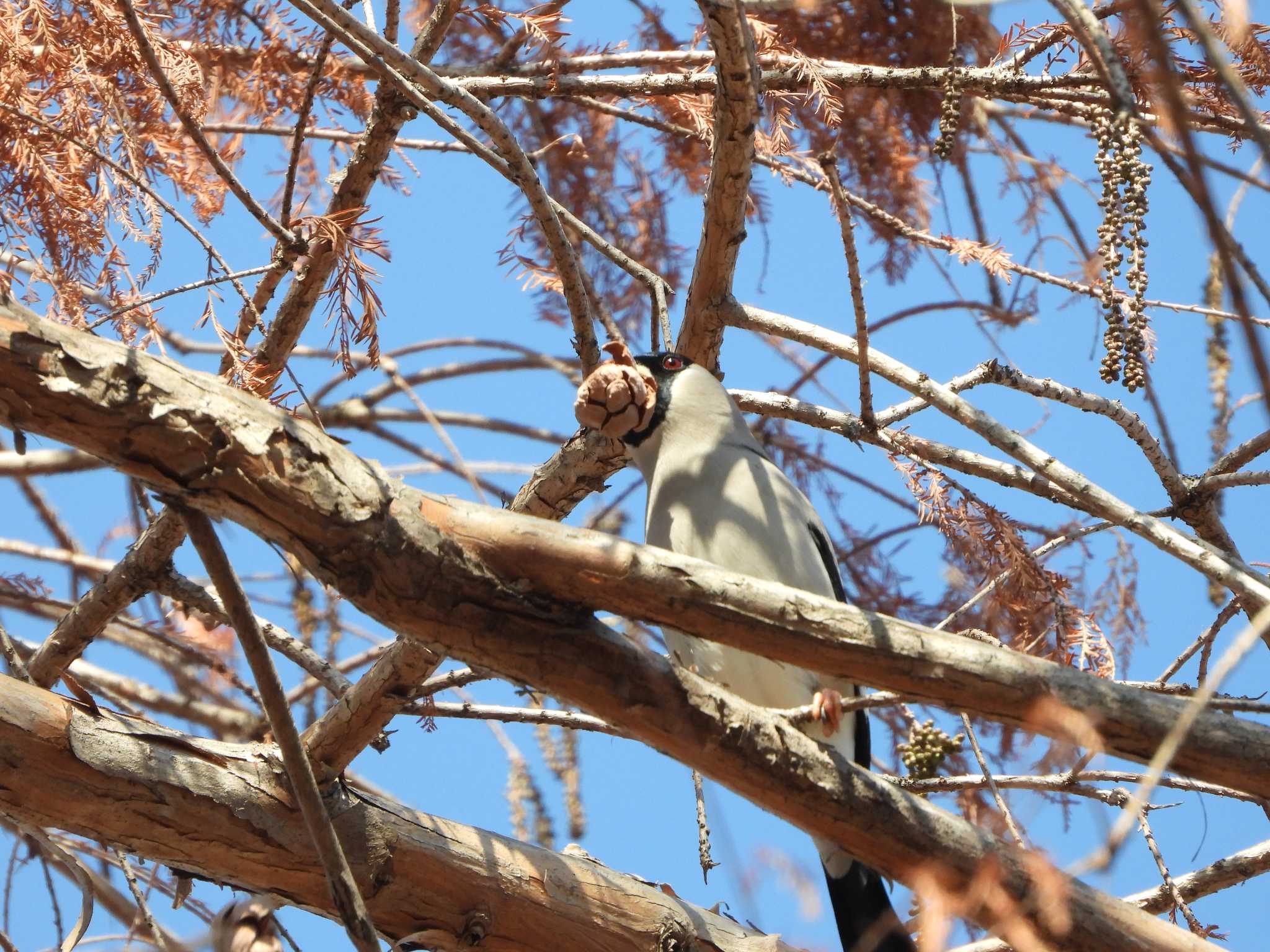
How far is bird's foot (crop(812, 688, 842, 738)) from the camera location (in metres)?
2.70

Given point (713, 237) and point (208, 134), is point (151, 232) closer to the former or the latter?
point (713, 237)

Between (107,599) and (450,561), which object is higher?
(107,599)

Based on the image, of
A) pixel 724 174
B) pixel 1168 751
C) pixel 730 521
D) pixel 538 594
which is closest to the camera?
pixel 1168 751

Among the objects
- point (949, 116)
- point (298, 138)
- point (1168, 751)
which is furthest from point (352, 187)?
point (1168, 751)

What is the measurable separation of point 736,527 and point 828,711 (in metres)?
0.73

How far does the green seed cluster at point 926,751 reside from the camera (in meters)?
3.35

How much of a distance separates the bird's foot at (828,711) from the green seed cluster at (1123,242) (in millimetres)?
921

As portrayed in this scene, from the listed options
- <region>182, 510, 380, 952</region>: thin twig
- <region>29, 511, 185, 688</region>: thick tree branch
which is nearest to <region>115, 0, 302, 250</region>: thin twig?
<region>29, 511, 185, 688</region>: thick tree branch

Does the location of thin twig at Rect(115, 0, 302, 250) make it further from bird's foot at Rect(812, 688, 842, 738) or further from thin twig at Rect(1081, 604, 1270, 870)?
thin twig at Rect(1081, 604, 1270, 870)

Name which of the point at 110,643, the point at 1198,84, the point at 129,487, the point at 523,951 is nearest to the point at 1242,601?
the point at 1198,84

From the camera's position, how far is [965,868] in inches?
86.6

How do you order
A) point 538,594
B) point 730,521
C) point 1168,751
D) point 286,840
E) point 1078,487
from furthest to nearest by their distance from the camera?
point 730,521
point 1078,487
point 286,840
point 538,594
point 1168,751

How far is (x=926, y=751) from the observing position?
337 cm

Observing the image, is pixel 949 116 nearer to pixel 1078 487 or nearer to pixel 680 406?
pixel 1078 487
